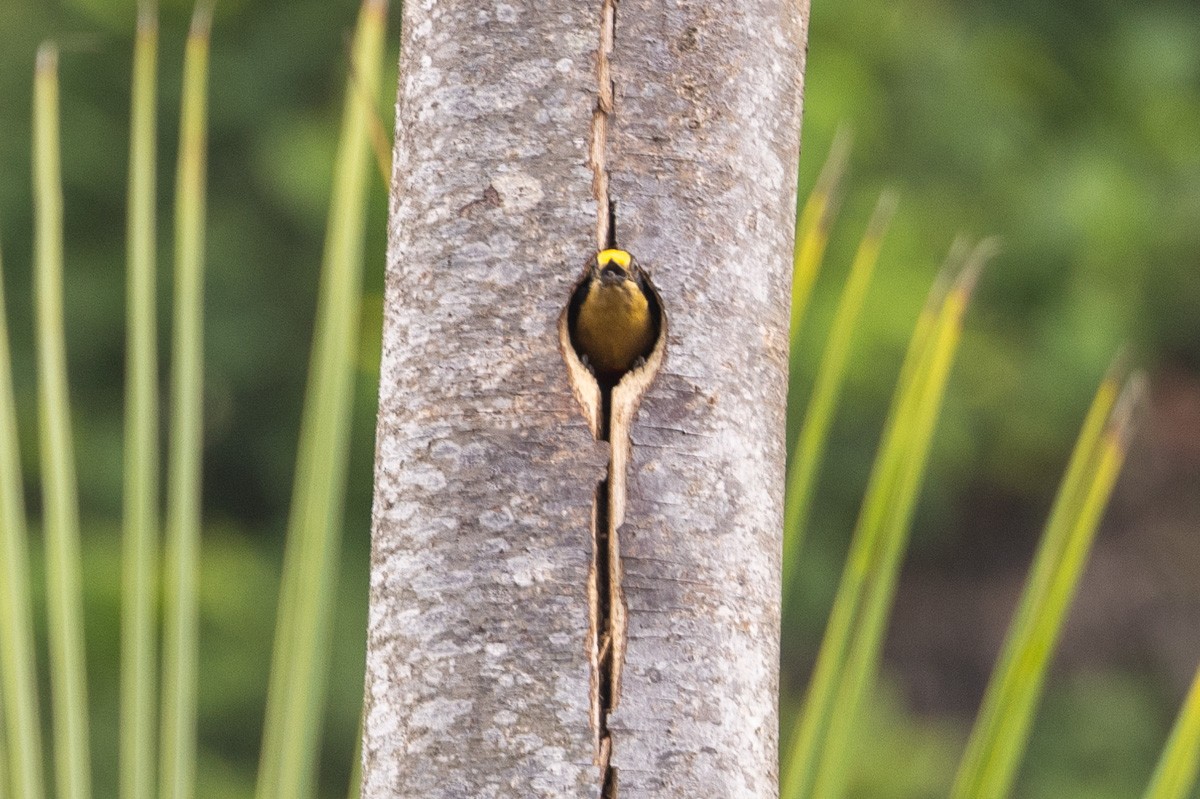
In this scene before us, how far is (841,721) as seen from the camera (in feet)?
2.74

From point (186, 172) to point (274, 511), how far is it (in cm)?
252

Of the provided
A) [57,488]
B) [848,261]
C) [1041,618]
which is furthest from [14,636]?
[848,261]

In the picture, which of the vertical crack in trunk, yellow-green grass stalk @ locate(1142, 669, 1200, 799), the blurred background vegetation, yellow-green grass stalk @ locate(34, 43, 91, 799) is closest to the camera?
the vertical crack in trunk

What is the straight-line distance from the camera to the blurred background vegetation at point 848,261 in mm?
3117

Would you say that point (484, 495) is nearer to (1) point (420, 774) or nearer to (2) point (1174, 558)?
(1) point (420, 774)

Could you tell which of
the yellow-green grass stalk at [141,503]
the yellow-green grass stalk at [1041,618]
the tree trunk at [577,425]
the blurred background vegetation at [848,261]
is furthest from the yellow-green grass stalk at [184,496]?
the blurred background vegetation at [848,261]

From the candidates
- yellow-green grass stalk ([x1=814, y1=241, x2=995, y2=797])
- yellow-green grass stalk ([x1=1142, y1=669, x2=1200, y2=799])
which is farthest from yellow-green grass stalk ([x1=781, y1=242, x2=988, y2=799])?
yellow-green grass stalk ([x1=1142, y1=669, x2=1200, y2=799])

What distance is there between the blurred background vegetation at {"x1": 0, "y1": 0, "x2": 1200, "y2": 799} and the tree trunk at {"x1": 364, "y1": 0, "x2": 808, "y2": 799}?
2302 millimetres

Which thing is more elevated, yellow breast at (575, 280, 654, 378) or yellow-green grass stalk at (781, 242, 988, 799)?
yellow breast at (575, 280, 654, 378)

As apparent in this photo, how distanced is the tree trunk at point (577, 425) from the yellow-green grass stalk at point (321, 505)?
232mm

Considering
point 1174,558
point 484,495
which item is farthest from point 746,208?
point 1174,558

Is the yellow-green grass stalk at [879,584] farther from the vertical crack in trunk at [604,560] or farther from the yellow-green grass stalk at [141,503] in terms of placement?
the yellow-green grass stalk at [141,503]

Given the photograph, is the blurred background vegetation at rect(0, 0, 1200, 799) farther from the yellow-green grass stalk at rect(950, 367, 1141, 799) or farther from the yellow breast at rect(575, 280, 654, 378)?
the yellow breast at rect(575, 280, 654, 378)

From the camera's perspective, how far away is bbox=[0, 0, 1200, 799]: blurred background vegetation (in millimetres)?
3117
